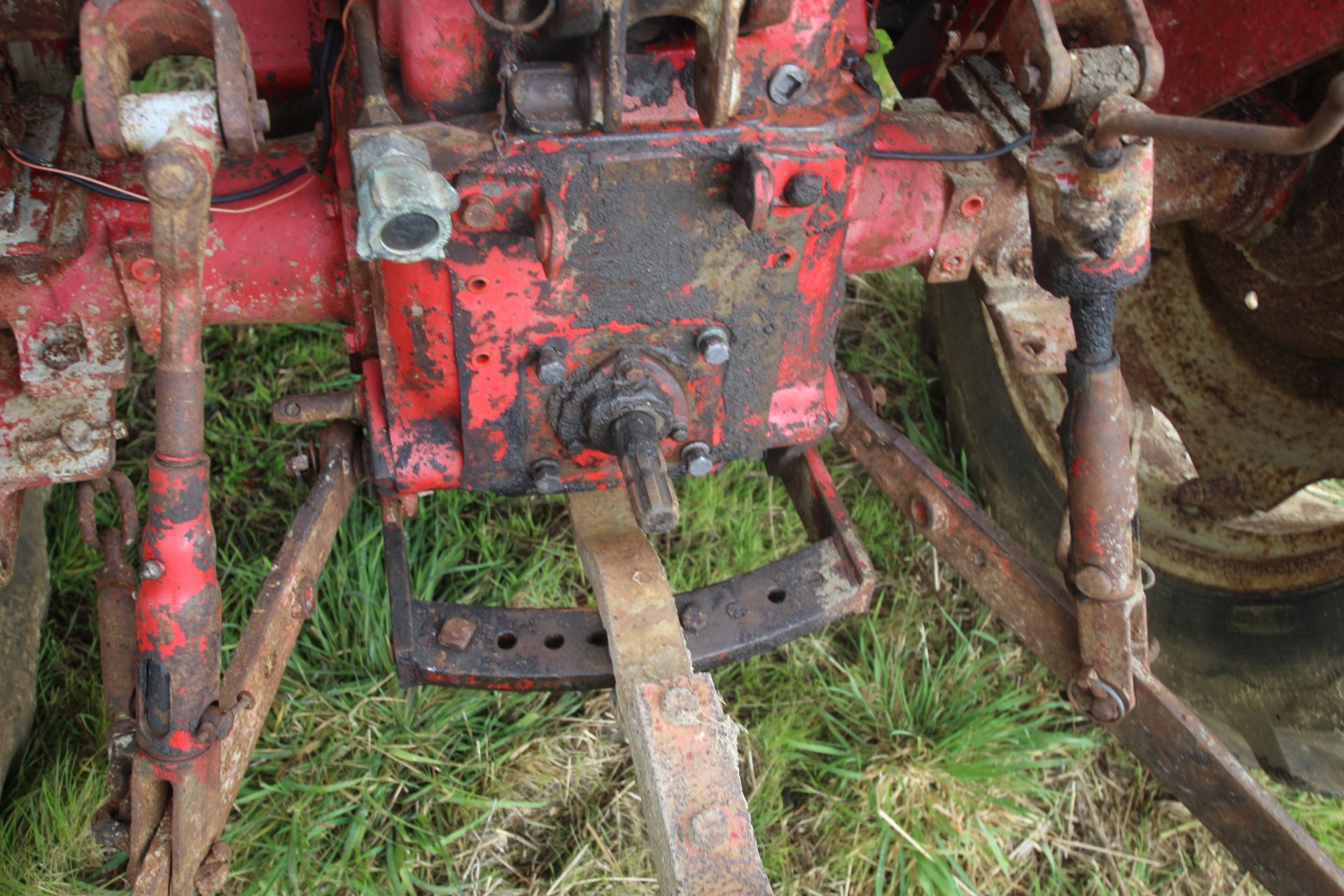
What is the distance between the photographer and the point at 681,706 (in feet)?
4.48

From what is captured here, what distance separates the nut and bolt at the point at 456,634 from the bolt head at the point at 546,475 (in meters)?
0.22

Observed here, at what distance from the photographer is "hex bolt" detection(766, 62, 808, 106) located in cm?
131

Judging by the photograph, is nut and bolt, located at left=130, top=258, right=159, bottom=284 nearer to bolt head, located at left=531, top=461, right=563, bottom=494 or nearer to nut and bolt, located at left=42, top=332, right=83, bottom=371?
nut and bolt, located at left=42, top=332, right=83, bottom=371

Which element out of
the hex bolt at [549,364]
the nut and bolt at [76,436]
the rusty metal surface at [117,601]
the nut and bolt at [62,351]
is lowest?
the rusty metal surface at [117,601]

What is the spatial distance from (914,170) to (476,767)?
1.23 m

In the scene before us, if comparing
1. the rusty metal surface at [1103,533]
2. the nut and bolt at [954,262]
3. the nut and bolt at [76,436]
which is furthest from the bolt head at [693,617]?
the nut and bolt at [76,436]

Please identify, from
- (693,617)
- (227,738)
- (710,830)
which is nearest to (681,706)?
(710,830)

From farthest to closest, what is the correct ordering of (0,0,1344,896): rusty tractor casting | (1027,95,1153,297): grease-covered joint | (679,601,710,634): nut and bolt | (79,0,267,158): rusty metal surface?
(679,601,710,634): nut and bolt, (1027,95,1153,297): grease-covered joint, (0,0,1344,896): rusty tractor casting, (79,0,267,158): rusty metal surface

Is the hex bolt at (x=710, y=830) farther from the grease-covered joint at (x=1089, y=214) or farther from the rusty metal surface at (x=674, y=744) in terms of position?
the grease-covered joint at (x=1089, y=214)

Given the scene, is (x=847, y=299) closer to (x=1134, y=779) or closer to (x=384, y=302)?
(x=1134, y=779)

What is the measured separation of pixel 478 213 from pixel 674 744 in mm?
648

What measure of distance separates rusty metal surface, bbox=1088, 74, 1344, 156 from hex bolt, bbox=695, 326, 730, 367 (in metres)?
0.50

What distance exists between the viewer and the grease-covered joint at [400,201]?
3.68 ft

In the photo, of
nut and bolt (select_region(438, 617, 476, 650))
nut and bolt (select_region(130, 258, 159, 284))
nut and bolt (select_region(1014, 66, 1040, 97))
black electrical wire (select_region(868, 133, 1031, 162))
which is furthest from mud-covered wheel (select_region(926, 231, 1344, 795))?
nut and bolt (select_region(130, 258, 159, 284))
